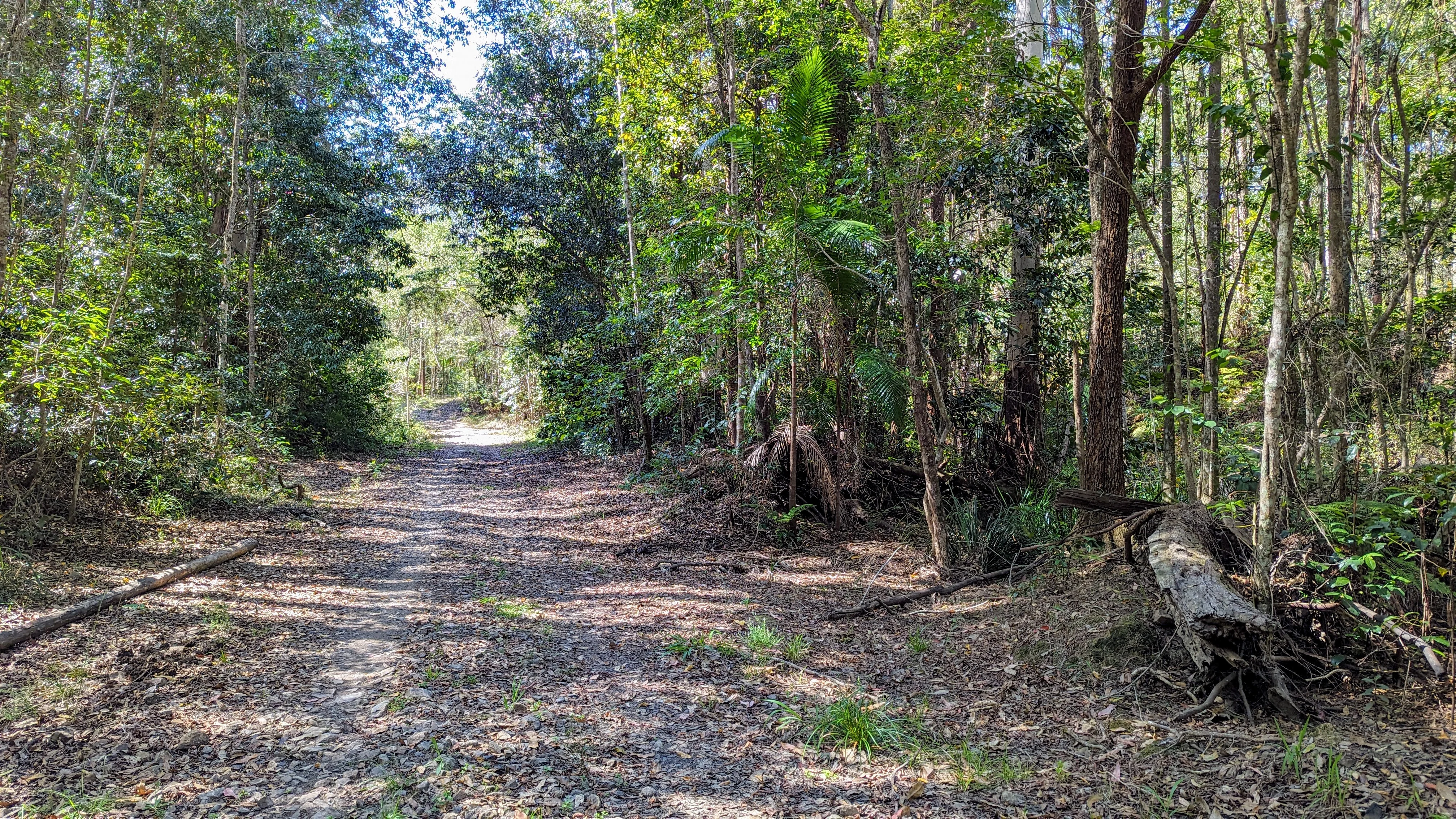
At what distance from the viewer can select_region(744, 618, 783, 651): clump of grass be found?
5434mm

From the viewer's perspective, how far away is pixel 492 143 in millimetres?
16344

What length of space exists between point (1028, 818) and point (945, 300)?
6041 millimetres

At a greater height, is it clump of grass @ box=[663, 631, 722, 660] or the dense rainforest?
the dense rainforest

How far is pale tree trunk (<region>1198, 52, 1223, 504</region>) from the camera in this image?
632cm

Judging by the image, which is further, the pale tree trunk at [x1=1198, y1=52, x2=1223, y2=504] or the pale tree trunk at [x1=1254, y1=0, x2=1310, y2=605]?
the pale tree trunk at [x1=1198, y1=52, x2=1223, y2=504]

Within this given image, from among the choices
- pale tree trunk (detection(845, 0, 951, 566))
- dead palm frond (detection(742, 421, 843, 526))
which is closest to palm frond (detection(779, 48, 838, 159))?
pale tree trunk (detection(845, 0, 951, 566))

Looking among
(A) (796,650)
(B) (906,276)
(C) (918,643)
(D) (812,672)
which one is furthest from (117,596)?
(B) (906,276)

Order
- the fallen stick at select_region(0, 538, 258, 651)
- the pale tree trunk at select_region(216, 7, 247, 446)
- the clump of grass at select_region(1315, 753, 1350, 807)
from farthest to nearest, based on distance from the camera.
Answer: the pale tree trunk at select_region(216, 7, 247, 446)
the fallen stick at select_region(0, 538, 258, 651)
the clump of grass at select_region(1315, 753, 1350, 807)

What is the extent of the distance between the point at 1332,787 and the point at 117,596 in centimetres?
811

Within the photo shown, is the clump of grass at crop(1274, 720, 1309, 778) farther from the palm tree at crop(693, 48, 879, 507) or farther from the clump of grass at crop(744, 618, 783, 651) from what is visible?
the palm tree at crop(693, 48, 879, 507)

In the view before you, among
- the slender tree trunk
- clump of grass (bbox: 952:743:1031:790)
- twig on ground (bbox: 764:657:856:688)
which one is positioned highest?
the slender tree trunk

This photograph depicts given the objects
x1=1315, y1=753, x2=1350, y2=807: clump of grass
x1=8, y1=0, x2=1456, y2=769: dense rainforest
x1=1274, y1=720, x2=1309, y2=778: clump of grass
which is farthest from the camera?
x1=8, y1=0, x2=1456, y2=769: dense rainforest

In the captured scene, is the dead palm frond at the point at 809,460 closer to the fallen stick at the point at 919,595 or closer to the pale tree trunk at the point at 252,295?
the fallen stick at the point at 919,595

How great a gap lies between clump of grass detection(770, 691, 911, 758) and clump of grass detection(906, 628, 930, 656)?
1034mm
